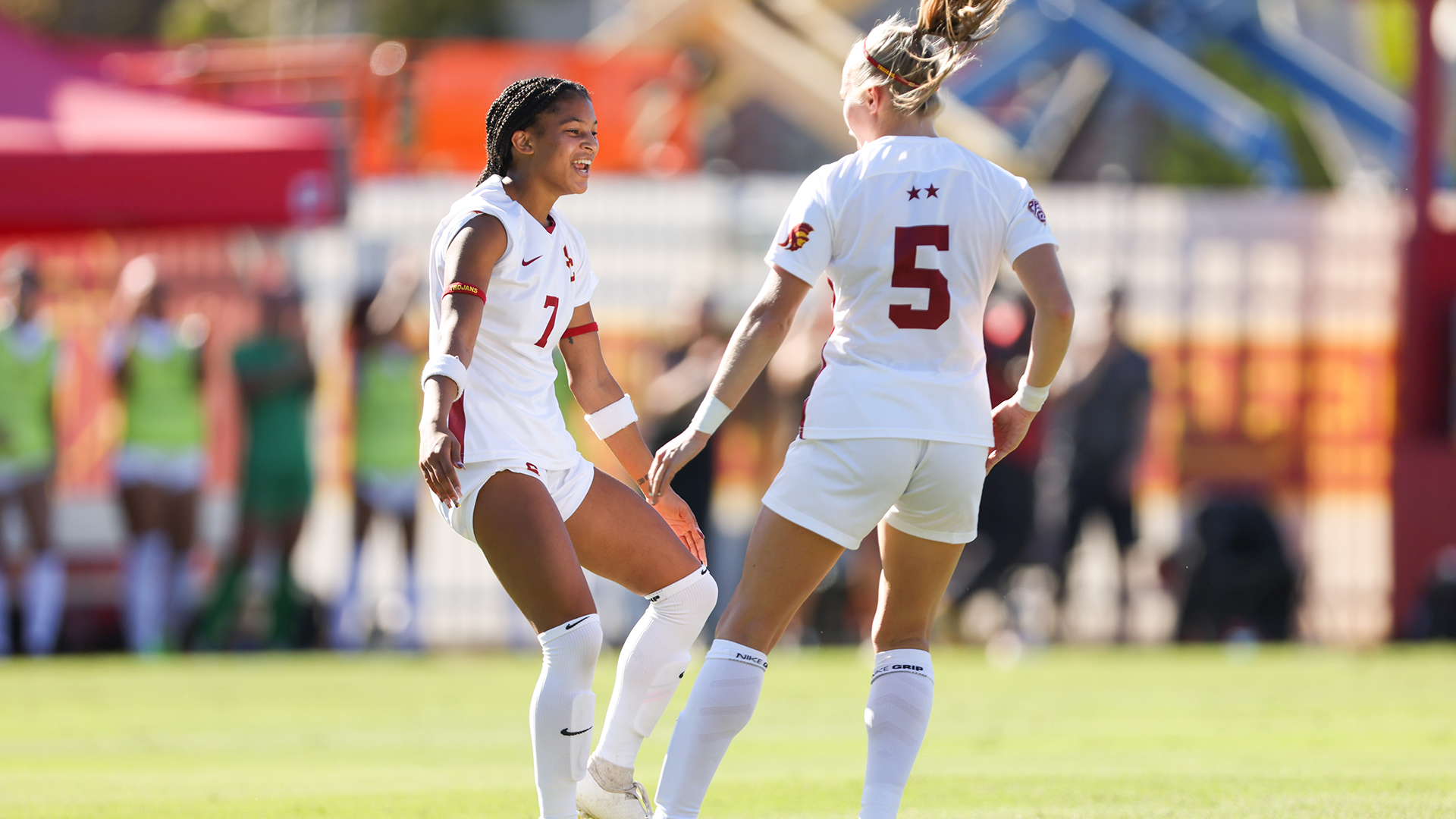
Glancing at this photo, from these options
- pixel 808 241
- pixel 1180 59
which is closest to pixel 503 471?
pixel 808 241

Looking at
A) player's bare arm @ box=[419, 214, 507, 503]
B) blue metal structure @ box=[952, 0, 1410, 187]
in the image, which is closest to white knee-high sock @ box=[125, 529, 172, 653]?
player's bare arm @ box=[419, 214, 507, 503]

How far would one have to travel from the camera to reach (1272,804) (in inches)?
221

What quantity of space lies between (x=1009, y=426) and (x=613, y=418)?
1187 mm

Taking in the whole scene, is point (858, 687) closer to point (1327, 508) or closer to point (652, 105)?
point (1327, 508)

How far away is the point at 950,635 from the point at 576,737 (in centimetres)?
809

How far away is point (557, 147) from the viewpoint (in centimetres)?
503

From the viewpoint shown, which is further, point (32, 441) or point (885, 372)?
point (32, 441)

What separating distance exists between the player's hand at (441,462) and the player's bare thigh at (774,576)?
2.50 ft

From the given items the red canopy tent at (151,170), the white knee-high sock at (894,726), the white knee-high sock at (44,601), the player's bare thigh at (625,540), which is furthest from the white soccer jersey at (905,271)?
the white knee-high sock at (44,601)

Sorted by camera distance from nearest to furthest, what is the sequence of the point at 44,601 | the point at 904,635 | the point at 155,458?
the point at 904,635 < the point at 44,601 < the point at 155,458

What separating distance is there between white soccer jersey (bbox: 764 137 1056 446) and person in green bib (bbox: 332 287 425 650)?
26.0 feet

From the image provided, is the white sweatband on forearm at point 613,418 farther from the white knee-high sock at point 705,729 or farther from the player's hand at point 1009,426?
the player's hand at point 1009,426

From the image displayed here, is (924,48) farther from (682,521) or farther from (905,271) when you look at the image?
(682,521)

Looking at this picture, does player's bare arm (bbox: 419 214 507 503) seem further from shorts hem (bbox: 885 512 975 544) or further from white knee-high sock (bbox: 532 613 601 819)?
shorts hem (bbox: 885 512 975 544)
